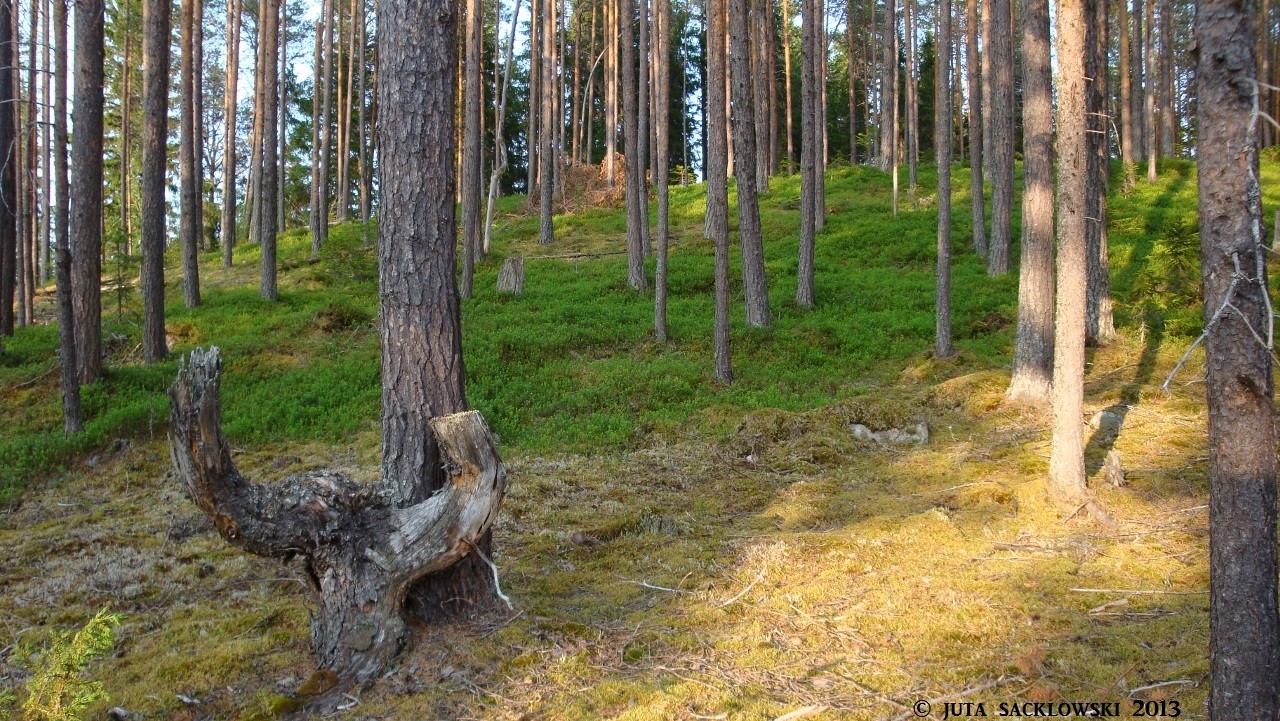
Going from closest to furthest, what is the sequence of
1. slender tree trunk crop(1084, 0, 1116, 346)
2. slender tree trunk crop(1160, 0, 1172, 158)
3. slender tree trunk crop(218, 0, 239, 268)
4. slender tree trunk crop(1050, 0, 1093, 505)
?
slender tree trunk crop(1050, 0, 1093, 505), slender tree trunk crop(1084, 0, 1116, 346), slender tree trunk crop(218, 0, 239, 268), slender tree trunk crop(1160, 0, 1172, 158)

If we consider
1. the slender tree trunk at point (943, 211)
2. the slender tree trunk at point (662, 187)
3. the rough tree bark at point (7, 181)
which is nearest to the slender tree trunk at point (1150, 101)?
the slender tree trunk at point (943, 211)

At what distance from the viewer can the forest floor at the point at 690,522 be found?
4.18m

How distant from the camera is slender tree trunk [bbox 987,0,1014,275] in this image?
15.1 m

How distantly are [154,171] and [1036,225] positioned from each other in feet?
48.1

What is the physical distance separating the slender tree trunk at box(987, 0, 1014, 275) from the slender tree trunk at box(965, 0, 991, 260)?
1.57ft

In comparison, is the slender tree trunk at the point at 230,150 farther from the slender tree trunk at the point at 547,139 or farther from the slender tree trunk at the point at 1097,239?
the slender tree trunk at the point at 1097,239

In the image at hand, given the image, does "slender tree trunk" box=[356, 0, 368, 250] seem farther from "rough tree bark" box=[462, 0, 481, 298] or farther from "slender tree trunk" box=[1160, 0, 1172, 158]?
"slender tree trunk" box=[1160, 0, 1172, 158]

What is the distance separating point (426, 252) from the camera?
16.1ft

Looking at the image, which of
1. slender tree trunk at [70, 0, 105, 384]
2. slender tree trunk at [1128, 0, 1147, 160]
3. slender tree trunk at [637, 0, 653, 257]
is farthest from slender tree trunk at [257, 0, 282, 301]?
slender tree trunk at [1128, 0, 1147, 160]

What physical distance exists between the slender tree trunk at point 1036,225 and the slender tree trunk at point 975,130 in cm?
797

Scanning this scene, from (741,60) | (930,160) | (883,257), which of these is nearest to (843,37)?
(930,160)

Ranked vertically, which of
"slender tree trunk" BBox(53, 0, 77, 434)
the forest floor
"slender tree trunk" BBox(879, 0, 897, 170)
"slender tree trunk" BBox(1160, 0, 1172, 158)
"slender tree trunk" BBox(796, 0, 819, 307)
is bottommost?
the forest floor

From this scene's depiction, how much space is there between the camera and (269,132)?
67.0 ft

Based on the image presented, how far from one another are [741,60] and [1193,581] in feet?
36.1
